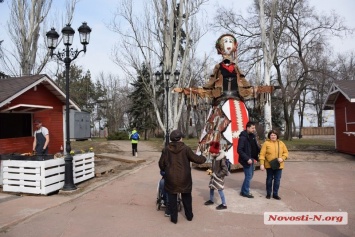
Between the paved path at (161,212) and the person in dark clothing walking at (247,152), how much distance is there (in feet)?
1.33

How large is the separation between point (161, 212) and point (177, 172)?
1.20 meters

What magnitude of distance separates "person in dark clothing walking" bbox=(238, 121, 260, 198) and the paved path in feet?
1.33

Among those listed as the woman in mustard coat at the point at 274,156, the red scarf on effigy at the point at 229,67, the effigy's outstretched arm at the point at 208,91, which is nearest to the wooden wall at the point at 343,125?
the effigy's outstretched arm at the point at 208,91

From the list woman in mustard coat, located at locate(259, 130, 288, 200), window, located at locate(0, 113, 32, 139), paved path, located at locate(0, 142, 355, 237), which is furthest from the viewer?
window, located at locate(0, 113, 32, 139)

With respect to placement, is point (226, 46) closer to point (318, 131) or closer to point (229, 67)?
point (229, 67)

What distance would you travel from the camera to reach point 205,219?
5742mm

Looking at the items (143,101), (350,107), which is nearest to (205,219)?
(350,107)

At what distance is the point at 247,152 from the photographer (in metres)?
7.32

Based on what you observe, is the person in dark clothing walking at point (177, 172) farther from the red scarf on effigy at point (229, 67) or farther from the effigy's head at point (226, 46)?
the effigy's head at point (226, 46)

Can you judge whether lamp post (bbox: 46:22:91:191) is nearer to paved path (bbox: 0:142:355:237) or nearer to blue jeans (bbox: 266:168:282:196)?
paved path (bbox: 0:142:355:237)

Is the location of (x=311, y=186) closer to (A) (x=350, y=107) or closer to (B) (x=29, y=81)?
(A) (x=350, y=107)

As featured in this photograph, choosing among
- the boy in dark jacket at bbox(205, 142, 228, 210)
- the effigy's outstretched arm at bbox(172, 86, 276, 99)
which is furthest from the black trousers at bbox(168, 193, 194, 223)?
the effigy's outstretched arm at bbox(172, 86, 276, 99)

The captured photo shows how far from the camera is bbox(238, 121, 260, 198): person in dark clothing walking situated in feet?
23.5

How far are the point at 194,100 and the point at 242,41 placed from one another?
16199 millimetres
